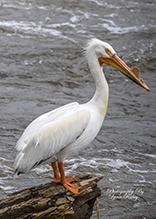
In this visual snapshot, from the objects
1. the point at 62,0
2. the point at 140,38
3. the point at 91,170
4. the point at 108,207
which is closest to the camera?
the point at 108,207

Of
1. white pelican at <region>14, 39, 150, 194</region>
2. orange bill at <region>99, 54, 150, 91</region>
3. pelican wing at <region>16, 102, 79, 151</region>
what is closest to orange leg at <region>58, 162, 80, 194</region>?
white pelican at <region>14, 39, 150, 194</region>

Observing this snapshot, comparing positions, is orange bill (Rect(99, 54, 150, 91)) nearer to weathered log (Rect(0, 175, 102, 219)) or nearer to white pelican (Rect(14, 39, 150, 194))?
white pelican (Rect(14, 39, 150, 194))

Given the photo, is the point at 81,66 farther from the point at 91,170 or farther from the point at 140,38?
the point at 91,170

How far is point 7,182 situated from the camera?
4887mm

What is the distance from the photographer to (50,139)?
3.64 metres

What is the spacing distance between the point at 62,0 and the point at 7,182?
9038 millimetres

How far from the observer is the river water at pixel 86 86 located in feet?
16.5

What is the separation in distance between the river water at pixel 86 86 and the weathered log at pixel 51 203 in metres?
0.65

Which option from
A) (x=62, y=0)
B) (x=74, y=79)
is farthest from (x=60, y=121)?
(x=62, y=0)

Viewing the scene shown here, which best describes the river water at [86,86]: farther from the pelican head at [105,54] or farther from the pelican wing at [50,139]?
the pelican head at [105,54]

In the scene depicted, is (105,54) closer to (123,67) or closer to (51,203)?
(123,67)

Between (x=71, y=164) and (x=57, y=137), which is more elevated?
(x=57, y=137)

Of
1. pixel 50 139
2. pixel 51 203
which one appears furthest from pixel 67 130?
pixel 51 203

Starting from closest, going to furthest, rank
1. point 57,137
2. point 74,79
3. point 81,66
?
1. point 57,137
2. point 74,79
3. point 81,66
